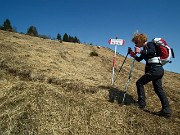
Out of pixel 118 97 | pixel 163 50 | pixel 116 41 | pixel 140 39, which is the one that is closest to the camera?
pixel 163 50

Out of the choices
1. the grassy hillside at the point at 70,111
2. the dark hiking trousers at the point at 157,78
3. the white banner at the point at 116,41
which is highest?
the white banner at the point at 116,41

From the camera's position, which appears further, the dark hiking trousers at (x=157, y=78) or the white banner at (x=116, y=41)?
the white banner at (x=116, y=41)

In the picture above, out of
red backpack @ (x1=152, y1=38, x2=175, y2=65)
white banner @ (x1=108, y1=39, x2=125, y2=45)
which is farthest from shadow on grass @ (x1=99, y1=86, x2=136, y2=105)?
white banner @ (x1=108, y1=39, x2=125, y2=45)

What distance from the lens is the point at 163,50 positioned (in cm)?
670

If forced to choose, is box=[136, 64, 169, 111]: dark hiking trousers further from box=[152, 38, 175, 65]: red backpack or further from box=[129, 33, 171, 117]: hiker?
box=[152, 38, 175, 65]: red backpack

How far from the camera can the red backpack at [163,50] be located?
6.70 meters

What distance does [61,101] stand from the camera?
6629 millimetres

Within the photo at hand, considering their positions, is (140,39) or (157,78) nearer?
(157,78)

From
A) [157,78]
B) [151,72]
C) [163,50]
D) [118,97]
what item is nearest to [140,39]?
[163,50]

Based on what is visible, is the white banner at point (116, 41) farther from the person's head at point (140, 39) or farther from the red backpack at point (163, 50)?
the red backpack at point (163, 50)

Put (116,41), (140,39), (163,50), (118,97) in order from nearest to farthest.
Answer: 1. (163,50)
2. (140,39)
3. (118,97)
4. (116,41)

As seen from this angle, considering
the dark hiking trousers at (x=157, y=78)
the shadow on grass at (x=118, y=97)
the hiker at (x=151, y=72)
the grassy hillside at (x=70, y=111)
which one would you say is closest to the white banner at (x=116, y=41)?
the shadow on grass at (x=118, y=97)

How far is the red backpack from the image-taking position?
670 centimetres

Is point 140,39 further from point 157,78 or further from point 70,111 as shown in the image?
point 70,111
